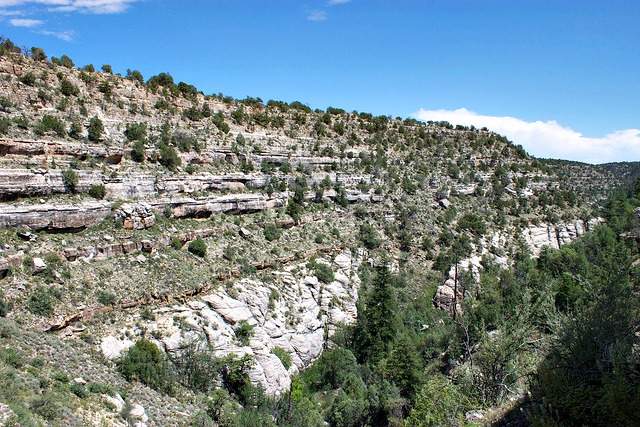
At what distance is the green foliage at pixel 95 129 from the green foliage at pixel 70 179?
703 centimetres

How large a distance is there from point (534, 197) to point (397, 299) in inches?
1612

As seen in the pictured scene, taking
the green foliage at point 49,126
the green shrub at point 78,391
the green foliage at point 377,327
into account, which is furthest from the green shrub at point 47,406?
the green foliage at point 377,327

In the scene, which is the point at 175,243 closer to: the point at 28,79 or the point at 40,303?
the point at 40,303

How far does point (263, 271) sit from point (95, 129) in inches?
843

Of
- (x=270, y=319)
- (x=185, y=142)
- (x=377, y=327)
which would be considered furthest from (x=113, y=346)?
(x=185, y=142)

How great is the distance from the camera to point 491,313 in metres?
40.7

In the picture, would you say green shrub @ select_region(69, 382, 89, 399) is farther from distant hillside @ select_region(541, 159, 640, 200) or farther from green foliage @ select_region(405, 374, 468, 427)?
distant hillside @ select_region(541, 159, 640, 200)

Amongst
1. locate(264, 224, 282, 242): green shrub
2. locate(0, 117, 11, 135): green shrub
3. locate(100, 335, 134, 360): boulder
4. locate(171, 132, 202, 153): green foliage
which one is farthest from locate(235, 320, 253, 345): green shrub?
locate(0, 117, 11, 135): green shrub

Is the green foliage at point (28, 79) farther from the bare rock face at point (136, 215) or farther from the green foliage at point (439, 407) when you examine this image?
the green foliage at point (439, 407)

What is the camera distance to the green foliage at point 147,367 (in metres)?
24.4

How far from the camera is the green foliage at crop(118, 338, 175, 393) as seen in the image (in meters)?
24.4

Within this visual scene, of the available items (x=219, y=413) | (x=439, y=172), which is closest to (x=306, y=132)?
(x=439, y=172)

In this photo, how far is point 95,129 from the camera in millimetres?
39719

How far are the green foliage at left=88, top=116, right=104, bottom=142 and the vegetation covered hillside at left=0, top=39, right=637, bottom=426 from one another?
7.7 inches
